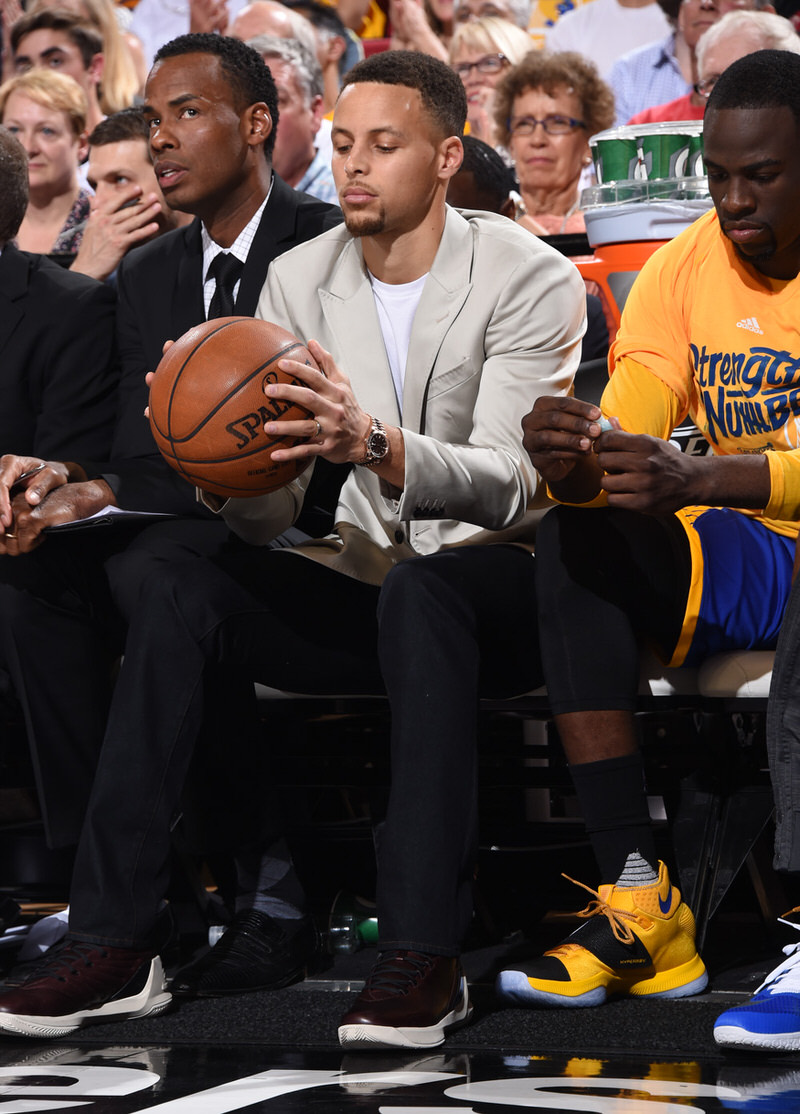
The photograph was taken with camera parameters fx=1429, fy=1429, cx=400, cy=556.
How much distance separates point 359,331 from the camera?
7.81 ft

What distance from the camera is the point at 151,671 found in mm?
2072

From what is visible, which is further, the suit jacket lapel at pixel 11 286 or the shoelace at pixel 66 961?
the suit jacket lapel at pixel 11 286

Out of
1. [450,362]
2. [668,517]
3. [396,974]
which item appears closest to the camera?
[396,974]

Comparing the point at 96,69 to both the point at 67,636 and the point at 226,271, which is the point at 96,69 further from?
the point at 67,636

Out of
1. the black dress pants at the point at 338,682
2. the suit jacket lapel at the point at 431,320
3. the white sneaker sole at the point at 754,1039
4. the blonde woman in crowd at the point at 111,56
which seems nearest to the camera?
the white sneaker sole at the point at 754,1039

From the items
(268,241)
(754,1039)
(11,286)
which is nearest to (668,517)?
(754,1039)

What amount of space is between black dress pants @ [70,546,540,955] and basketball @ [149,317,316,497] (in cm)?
22

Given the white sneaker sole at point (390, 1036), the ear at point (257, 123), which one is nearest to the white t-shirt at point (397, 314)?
the ear at point (257, 123)

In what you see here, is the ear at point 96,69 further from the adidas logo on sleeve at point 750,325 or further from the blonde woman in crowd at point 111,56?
the adidas logo on sleeve at point 750,325

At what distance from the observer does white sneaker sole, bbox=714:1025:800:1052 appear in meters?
1.72

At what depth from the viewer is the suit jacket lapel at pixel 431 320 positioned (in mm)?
2324

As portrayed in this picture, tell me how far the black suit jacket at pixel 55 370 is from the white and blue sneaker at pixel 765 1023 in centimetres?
154

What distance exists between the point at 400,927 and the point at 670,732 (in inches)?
24.7

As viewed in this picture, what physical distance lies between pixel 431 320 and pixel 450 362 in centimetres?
8
